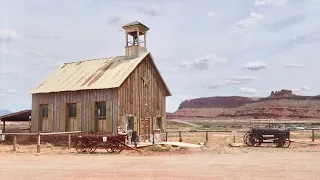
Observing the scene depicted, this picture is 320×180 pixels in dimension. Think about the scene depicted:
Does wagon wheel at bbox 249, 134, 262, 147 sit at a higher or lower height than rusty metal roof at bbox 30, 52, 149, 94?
lower

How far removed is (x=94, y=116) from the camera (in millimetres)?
27703

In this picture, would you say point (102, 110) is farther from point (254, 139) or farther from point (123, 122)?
point (254, 139)

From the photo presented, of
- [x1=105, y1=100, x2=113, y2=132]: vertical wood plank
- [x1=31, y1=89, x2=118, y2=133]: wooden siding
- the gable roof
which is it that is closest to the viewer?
[x1=105, y1=100, x2=113, y2=132]: vertical wood plank

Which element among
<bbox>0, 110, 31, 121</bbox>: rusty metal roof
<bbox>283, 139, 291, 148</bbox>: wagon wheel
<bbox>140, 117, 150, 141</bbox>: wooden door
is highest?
<bbox>0, 110, 31, 121</bbox>: rusty metal roof

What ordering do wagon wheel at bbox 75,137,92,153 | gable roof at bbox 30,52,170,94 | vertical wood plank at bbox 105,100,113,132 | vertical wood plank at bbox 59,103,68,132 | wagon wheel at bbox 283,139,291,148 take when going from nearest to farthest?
wagon wheel at bbox 75,137,92,153
vertical wood plank at bbox 105,100,113,132
wagon wheel at bbox 283,139,291,148
gable roof at bbox 30,52,170,94
vertical wood plank at bbox 59,103,68,132

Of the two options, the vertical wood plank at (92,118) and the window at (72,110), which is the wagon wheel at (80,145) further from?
the window at (72,110)

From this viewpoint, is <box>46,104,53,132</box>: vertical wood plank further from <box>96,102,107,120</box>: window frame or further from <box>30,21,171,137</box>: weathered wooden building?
<box>96,102,107,120</box>: window frame

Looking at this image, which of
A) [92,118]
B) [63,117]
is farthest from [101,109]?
[63,117]

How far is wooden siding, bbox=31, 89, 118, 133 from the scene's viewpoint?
89.4ft

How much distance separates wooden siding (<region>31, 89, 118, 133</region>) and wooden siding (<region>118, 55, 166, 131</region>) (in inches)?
35.4

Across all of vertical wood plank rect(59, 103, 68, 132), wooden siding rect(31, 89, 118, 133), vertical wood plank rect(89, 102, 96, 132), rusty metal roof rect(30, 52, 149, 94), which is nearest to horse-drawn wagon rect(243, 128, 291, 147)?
wooden siding rect(31, 89, 118, 133)

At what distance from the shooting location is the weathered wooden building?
2734 cm

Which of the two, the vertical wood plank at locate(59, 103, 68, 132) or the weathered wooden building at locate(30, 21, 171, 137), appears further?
the vertical wood plank at locate(59, 103, 68, 132)

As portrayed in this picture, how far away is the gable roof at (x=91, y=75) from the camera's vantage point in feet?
91.2
